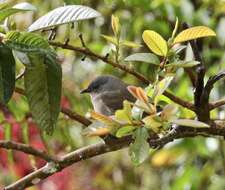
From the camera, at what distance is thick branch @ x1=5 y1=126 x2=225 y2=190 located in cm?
102

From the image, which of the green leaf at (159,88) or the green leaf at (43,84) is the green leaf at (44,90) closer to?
the green leaf at (43,84)

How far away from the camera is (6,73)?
35.5 inches

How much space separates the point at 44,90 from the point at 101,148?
0.62ft

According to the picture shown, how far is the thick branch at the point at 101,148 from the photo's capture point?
102 cm

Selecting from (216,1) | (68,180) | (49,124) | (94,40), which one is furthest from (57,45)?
(68,180)

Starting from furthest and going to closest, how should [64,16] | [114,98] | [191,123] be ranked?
[114,98] < [64,16] < [191,123]

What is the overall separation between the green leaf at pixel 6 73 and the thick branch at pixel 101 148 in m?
0.23

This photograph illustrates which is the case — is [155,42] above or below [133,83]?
above

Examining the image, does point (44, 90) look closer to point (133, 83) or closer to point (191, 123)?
point (191, 123)

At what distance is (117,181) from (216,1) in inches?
61.3

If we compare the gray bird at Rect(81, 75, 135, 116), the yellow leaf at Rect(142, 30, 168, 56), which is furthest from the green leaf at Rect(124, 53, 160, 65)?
the gray bird at Rect(81, 75, 135, 116)

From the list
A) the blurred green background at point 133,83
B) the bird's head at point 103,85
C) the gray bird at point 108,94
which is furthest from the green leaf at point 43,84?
the bird's head at point 103,85

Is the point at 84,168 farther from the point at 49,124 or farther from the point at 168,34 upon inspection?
the point at 49,124

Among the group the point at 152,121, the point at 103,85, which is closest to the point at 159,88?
the point at 152,121
